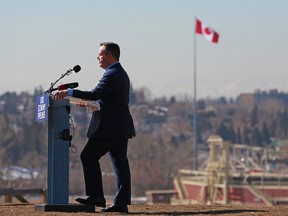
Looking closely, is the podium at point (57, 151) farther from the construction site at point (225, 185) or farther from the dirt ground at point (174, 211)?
the construction site at point (225, 185)

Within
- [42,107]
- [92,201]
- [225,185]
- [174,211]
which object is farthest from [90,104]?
[225,185]

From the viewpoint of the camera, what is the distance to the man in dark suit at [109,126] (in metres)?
14.1

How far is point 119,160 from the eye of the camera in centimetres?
1423

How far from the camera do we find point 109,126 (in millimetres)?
14117

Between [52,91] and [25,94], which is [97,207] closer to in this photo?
[52,91]

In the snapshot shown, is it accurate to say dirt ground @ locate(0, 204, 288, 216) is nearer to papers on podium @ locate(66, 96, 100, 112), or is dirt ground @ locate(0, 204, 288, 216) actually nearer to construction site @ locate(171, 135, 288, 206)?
papers on podium @ locate(66, 96, 100, 112)

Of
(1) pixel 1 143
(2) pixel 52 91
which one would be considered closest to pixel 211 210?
(2) pixel 52 91

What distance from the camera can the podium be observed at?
14.3 m

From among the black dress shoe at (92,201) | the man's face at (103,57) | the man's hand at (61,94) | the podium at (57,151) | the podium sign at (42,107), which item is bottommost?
the black dress shoe at (92,201)

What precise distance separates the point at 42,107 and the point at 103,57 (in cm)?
85

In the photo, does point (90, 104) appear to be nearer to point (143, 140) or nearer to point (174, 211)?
point (174, 211)

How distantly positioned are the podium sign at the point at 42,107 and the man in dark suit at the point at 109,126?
253 mm

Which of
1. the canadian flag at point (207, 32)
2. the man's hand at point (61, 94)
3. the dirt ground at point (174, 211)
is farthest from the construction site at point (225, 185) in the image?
the man's hand at point (61, 94)

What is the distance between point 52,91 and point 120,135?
0.96m
